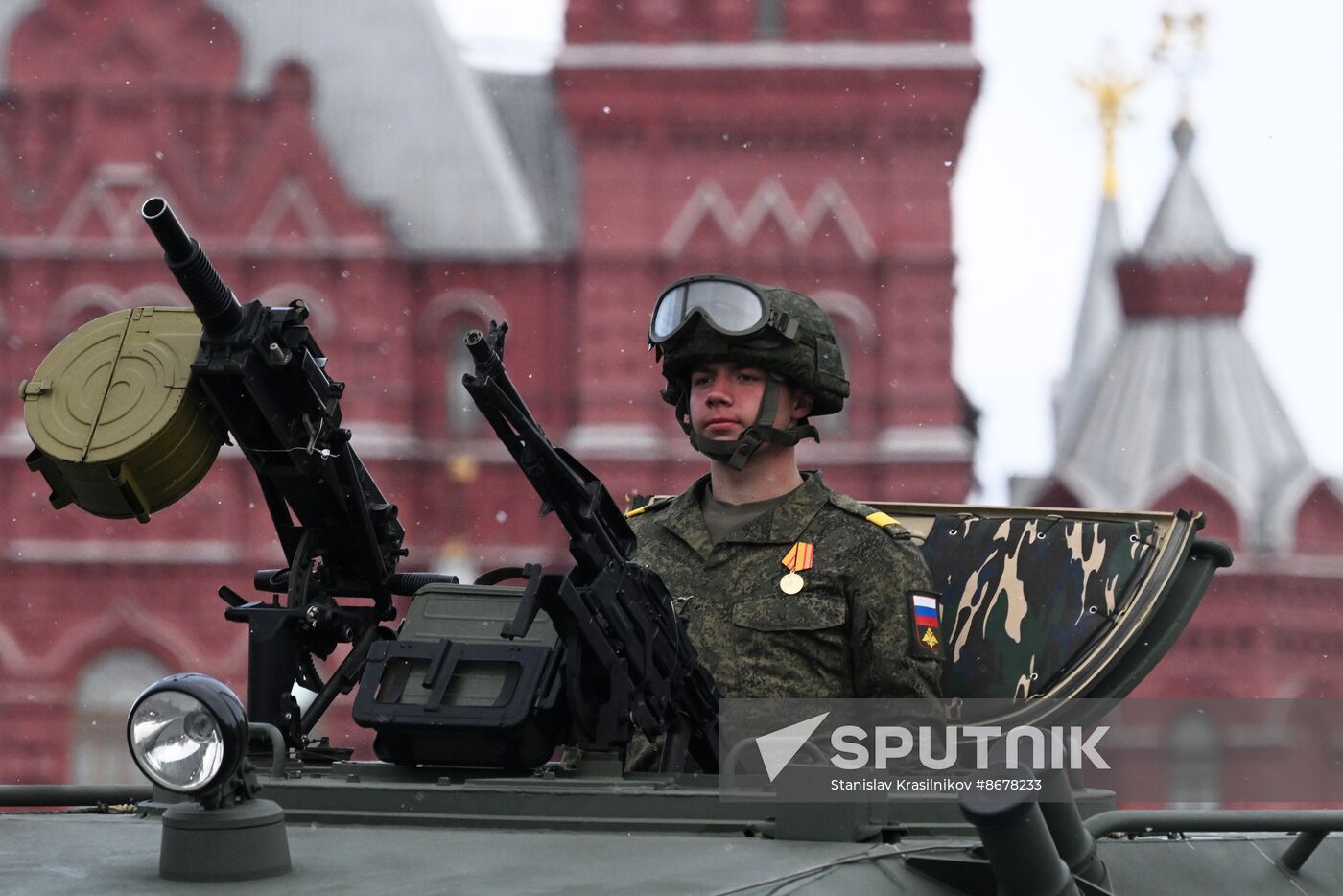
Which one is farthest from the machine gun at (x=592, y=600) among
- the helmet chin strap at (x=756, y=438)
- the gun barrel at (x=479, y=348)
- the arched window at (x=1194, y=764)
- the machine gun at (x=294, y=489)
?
the arched window at (x=1194, y=764)

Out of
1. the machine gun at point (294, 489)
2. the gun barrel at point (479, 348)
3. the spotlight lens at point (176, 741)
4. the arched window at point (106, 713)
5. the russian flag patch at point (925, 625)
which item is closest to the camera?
the spotlight lens at point (176, 741)

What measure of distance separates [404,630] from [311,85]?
22.2 m

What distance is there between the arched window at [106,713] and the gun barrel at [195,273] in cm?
1996

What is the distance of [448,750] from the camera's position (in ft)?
11.0

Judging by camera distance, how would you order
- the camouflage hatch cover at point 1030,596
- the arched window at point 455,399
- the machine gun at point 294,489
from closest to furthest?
the machine gun at point 294,489 → the camouflage hatch cover at point 1030,596 → the arched window at point 455,399

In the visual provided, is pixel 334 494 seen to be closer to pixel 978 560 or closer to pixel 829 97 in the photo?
pixel 978 560

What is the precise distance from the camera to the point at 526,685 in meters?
3.29

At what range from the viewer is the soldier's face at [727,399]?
14.0 ft

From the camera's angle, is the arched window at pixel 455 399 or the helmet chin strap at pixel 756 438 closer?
the helmet chin strap at pixel 756 438

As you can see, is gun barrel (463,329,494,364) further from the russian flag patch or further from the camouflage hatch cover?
the camouflage hatch cover

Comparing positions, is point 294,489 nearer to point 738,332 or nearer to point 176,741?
point 738,332

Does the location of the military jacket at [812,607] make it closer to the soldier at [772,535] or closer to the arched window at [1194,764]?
the soldier at [772,535]

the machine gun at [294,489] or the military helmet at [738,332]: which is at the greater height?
the military helmet at [738,332]

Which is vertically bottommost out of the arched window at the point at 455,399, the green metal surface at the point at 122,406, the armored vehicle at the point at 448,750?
the armored vehicle at the point at 448,750
